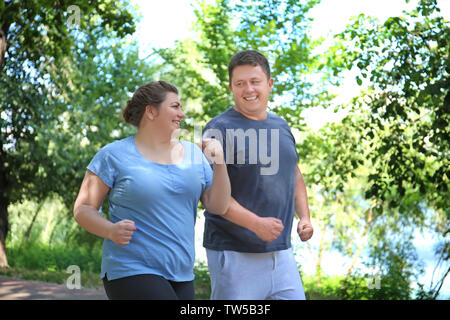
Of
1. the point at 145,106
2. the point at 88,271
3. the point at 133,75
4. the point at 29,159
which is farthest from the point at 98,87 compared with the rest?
the point at 145,106

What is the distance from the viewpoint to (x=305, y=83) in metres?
11.3

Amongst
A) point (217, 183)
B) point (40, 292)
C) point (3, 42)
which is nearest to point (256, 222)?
point (217, 183)

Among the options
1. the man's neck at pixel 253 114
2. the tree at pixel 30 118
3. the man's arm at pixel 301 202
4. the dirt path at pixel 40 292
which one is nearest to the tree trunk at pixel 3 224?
the tree at pixel 30 118

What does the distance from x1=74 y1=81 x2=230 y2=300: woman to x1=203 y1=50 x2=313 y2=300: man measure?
0.22 metres

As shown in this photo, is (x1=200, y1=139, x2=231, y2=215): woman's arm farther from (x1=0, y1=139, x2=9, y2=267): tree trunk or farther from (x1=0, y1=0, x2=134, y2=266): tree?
(x1=0, y1=139, x2=9, y2=267): tree trunk

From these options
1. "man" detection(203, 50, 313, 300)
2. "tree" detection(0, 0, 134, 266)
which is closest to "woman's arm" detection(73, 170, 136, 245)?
"man" detection(203, 50, 313, 300)

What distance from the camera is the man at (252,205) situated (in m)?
3.12

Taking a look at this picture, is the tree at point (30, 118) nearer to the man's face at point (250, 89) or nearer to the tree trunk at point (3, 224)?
the tree trunk at point (3, 224)

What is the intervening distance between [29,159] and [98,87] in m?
3.00

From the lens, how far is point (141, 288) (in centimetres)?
263

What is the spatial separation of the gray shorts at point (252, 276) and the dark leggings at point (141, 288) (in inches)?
18.2

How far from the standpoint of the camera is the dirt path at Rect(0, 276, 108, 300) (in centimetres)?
941

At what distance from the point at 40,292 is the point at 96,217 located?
798 centimetres

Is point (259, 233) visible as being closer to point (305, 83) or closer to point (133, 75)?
point (305, 83)
